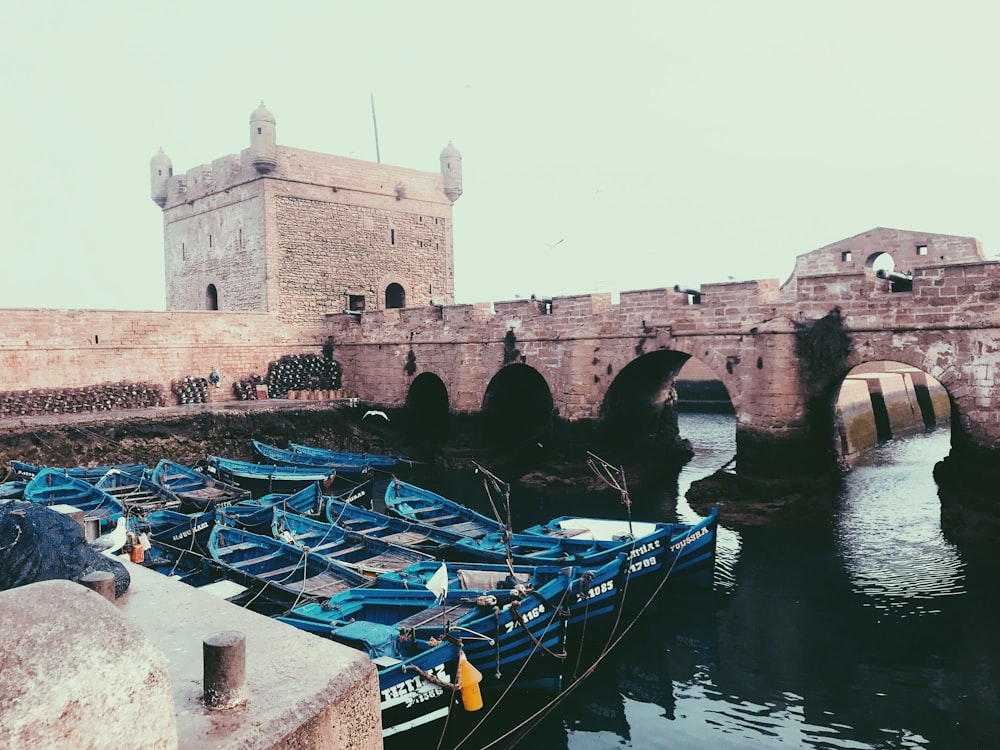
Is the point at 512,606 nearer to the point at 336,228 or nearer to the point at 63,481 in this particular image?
the point at 63,481

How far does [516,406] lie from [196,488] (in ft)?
33.1

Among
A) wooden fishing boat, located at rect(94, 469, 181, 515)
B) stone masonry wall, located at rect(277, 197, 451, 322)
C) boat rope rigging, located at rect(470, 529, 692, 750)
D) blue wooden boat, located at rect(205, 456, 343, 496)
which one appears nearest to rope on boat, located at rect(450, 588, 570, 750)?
boat rope rigging, located at rect(470, 529, 692, 750)

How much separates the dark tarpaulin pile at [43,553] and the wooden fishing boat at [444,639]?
3.23 metres

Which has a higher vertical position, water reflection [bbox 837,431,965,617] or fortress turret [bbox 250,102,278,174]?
fortress turret [bbox 250,102,278,174]

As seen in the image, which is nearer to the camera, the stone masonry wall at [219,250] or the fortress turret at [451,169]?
the stone masonry wall at [219,250]

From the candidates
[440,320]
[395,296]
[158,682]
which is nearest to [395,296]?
[395,296]

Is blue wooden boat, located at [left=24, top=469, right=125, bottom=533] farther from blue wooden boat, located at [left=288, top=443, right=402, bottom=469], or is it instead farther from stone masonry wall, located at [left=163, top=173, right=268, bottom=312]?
stone masonry wall, located at [left=163, top=173, right=268, bottom=312]

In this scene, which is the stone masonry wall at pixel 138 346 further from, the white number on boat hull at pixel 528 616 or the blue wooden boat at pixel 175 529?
the white number on boat hull at pixel 528 616

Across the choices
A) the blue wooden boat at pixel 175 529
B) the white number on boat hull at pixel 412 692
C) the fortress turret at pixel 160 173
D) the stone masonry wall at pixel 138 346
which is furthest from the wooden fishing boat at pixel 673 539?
the fortress turret at pixel 160 173

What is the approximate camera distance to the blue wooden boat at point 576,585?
936 centimetres

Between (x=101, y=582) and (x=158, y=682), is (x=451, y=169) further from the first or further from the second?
(x=158, y=682)

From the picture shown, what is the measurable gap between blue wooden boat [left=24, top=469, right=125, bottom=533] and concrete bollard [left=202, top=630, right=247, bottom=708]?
11287 millimetres

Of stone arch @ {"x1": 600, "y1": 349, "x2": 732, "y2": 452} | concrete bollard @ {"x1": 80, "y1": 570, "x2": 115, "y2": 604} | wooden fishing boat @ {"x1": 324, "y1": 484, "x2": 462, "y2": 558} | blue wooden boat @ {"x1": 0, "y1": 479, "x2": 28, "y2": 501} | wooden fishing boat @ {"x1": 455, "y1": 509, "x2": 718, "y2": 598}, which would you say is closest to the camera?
concrete bollard @ {"x1": 80, "y1": 570, "x2": 115, "y2": 604}

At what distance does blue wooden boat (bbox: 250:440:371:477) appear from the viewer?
19.3 meters
